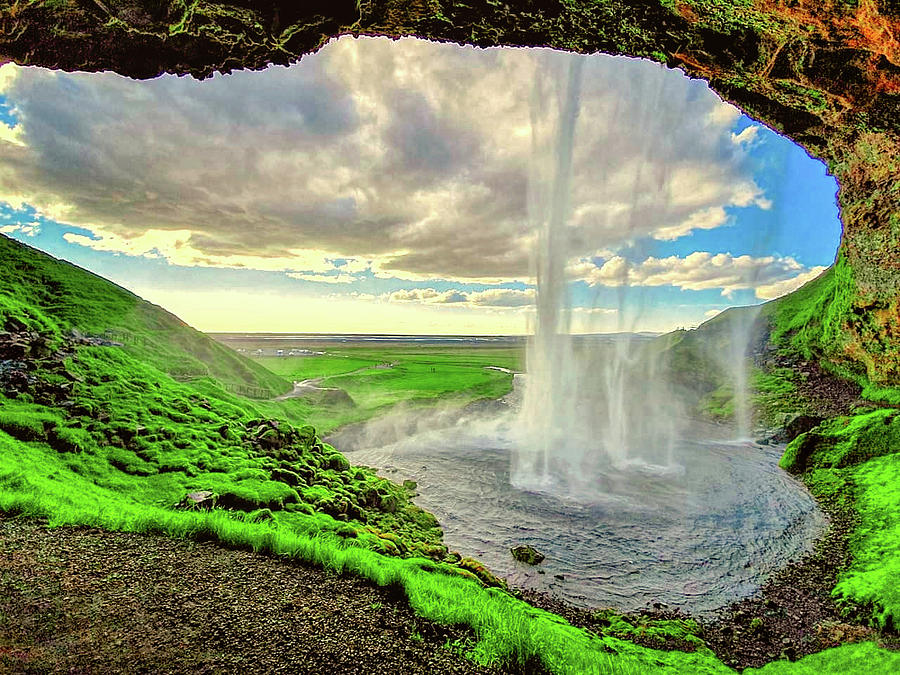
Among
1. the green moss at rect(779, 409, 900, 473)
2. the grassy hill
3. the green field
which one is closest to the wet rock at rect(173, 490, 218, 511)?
the grassy hill

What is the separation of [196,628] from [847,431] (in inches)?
1610

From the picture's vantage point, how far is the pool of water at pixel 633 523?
1719cm

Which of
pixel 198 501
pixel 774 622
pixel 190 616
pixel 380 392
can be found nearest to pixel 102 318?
pixel 198 501

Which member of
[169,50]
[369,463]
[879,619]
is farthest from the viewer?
[369,463]

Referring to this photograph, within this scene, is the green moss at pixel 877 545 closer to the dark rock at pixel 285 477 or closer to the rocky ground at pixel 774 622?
the rocky ground at pixel 774 622

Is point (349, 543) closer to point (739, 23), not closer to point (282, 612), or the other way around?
point (282, 612)

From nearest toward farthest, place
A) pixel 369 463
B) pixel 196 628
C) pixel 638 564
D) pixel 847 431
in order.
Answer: pixel 196 628
pixel 638 564
pixel 847 431
pixel 369 463

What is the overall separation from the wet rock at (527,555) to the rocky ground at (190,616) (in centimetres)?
1176

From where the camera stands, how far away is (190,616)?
7176 millimetres

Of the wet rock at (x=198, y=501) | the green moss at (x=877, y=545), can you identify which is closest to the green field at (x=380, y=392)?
the wet rock at (x=198, y=501)

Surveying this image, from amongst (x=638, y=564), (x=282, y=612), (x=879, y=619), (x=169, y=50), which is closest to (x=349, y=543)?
(x=282, y=612)

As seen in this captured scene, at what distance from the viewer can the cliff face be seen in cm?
1362

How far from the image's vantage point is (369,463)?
33.7 m

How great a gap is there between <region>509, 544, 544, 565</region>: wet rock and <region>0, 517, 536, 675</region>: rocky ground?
38.6 feet
